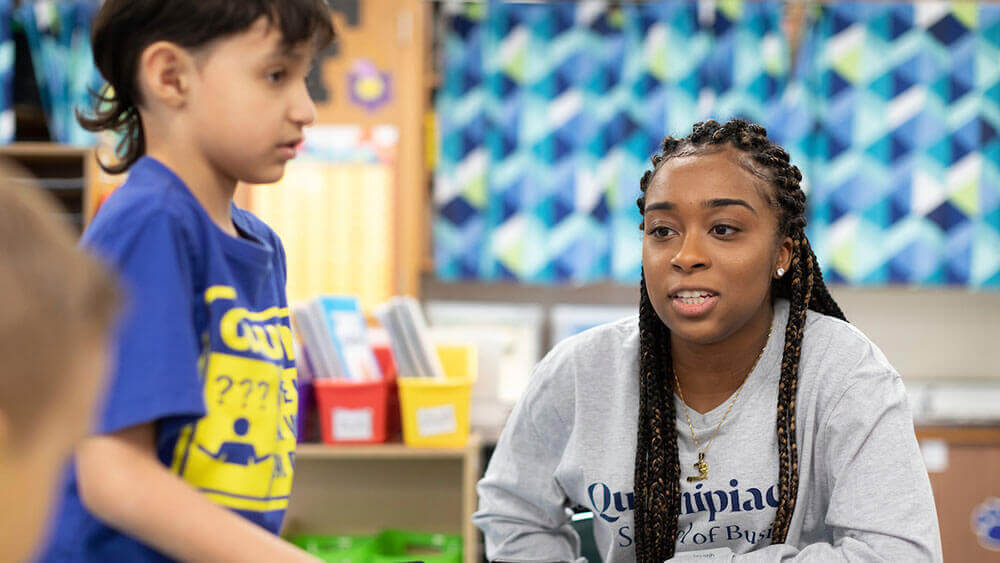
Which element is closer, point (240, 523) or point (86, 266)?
point (86, 266)

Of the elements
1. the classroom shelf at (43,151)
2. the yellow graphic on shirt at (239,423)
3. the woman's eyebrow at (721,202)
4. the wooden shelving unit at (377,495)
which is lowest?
the wooden shelving unit at (377,495)

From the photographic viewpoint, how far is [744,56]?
12.4 ft

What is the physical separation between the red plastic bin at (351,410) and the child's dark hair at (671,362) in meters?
1.17

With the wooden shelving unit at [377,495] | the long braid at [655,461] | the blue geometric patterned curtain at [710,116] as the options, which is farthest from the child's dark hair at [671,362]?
the blue geometric patterned curtain at [710,116]

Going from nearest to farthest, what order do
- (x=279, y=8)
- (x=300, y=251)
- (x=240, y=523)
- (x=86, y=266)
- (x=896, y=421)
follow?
(x=86, y=266)
(x=240, y=523)
(x=279, y=8)
(x=896, y=421)
(x=300, y=251)

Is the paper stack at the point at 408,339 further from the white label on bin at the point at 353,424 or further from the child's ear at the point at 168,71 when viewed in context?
the child's ear at the point at 168,71

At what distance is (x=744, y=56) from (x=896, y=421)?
2.88 metres

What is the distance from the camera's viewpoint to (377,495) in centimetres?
262

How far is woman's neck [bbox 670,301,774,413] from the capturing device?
132 centimetres

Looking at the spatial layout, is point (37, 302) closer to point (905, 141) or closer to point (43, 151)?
point (43, 151)

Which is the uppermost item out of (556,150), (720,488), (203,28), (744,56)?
(744,56)

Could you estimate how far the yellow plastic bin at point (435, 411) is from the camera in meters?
2.38

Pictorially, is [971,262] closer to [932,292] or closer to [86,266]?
[932,292]

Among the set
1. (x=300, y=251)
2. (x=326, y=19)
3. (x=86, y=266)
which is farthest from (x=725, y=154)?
(x=300, y=251)
